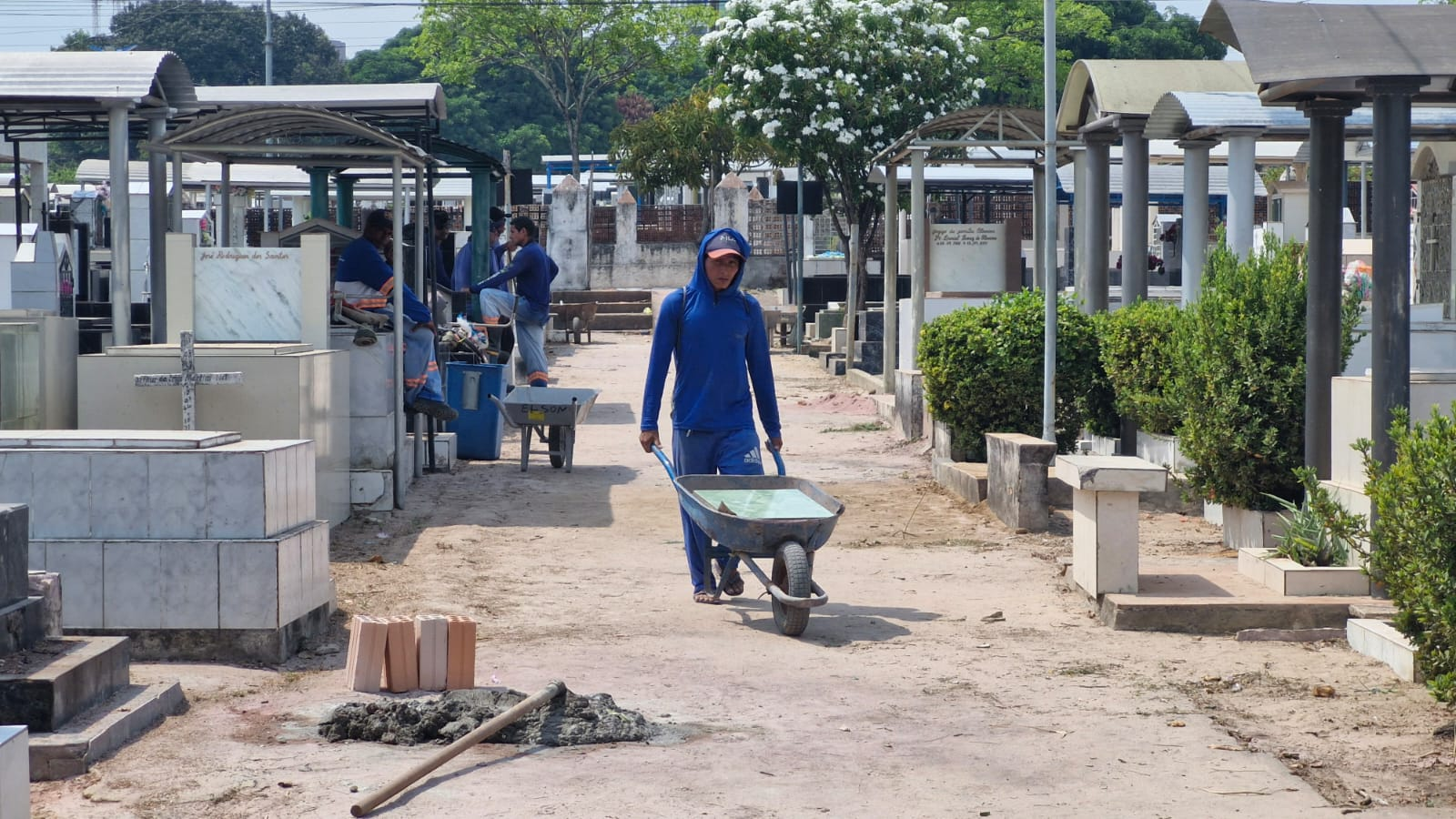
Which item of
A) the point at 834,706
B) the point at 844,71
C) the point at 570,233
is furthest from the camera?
the point at 570,233

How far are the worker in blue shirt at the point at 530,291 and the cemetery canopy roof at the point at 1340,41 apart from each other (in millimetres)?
7924

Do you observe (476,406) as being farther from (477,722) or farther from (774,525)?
(477,722)

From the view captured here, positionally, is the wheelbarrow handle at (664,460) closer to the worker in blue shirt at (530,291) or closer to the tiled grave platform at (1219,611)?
the tiled grave platform at (1219,611)

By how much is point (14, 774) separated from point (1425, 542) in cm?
406

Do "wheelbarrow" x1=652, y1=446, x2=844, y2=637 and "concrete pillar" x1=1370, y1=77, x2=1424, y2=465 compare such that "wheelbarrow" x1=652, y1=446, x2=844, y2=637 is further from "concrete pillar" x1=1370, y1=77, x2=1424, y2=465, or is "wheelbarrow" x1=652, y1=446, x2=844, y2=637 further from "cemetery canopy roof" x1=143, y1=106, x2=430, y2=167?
"cemetery canopy roof" x1=143, y1=106, x2=430, y2=167

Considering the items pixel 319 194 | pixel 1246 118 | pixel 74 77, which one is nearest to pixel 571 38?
pixel 319 194

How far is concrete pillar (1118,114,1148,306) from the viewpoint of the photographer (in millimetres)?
11781

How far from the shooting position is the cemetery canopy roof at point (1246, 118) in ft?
35.3

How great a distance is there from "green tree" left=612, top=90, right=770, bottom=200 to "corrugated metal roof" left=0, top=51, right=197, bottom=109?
1167 inches

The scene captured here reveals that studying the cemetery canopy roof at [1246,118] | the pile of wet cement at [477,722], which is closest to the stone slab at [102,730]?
the pile of wet cement at [477,722]

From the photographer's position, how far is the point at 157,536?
6.11 m

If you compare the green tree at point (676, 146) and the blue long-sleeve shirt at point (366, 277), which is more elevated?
the green tree at point (676, 146)

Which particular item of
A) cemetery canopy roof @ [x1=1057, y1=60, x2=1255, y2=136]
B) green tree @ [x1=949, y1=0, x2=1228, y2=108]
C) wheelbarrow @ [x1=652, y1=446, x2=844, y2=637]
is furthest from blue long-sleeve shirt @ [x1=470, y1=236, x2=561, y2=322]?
green tree @ [x1=949, y1=0, x2=1228, y2=108]

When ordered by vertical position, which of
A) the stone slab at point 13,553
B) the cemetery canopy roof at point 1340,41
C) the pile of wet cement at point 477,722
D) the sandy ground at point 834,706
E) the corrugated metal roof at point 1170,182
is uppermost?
the corrugated metal roof at point 1170,182
